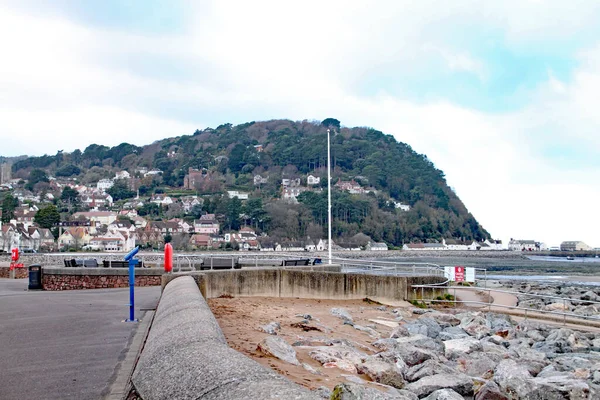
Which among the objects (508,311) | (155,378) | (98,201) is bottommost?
(508,311)

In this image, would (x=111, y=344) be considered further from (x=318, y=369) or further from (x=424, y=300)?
(x=424, y=300)

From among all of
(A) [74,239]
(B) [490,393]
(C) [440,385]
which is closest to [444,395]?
(B) [490,393]

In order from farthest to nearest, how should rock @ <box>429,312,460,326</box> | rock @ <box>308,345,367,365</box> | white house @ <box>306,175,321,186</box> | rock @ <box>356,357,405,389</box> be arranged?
white house @ <box>306,175,321,186</box> → rock @ <box>429,312,460,326</box> → rock @ <box>308,345,367,365</box> → rock @ <box>356,357,405,389</box>

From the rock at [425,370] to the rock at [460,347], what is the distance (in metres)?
2.39

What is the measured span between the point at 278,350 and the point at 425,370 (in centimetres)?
216

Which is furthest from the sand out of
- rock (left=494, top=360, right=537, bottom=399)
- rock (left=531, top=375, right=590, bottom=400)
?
rock (left=531, top=375, right=590, bottom=400)

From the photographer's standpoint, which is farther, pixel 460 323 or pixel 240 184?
pixel 240 184

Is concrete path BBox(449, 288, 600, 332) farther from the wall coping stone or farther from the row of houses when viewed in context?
the row of houses

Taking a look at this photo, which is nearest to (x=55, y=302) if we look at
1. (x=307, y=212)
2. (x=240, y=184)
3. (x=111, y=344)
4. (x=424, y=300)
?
(x=111, y=344)

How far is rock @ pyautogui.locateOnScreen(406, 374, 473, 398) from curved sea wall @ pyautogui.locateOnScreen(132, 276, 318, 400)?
3.35m

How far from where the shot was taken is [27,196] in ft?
590

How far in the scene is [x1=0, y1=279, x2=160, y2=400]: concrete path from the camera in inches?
247

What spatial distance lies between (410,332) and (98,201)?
6908 inches

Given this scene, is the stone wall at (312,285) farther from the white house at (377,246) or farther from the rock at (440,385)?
the white house at (377,246)
